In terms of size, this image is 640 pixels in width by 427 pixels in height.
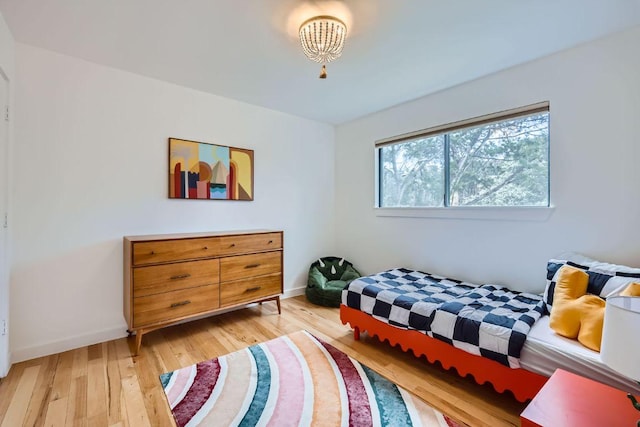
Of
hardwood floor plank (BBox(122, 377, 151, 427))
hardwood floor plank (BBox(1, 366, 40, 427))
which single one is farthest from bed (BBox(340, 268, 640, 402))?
hardwood floor plank (BBox(1, 366, 40, 427))

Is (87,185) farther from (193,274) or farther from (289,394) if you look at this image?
(289,394)

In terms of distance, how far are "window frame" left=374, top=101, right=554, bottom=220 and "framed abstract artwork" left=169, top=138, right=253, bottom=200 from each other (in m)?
1.59

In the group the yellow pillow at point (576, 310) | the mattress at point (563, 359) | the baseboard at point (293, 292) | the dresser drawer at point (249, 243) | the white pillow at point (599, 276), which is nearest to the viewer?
the mattress at point (563, 359)

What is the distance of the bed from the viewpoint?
153cm

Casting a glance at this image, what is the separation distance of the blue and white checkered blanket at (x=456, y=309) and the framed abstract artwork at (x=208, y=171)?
1655mm

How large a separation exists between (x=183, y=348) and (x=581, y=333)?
106 inches

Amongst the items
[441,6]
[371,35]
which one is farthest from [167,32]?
[441,6]

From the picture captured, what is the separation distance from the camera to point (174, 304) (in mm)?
2375

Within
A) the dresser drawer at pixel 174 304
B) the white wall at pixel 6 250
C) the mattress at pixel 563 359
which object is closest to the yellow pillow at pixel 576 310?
the mattress at pixel 563 359

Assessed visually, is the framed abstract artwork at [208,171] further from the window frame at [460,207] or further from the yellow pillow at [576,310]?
the yellow pillow at [576,310]

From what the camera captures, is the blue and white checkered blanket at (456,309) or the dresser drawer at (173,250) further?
the dresser drawer at (173,250)

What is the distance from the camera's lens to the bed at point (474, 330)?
5.01ft

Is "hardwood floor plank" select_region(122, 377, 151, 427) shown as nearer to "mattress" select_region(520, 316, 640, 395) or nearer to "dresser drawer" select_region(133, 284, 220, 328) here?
"dresser drawer" select_region(133, 284, 220, 328)

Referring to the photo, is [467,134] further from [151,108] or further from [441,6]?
[151,108]
